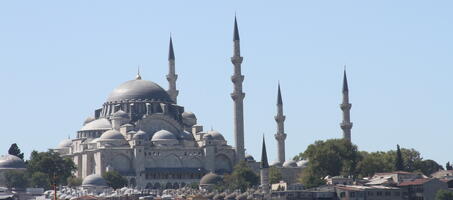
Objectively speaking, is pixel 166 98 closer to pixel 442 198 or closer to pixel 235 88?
pixel 235 88

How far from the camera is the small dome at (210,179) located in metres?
116

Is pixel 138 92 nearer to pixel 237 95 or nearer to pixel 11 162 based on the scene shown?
pixel 237 95

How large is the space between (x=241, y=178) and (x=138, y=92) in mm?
20375

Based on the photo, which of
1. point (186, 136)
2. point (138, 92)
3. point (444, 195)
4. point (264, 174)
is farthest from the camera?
point (138, 92)

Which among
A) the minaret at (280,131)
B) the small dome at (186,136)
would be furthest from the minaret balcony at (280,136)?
the small dome at (186,136)

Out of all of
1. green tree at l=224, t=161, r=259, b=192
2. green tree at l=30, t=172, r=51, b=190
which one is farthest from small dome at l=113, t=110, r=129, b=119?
green tree at l=224, t=161, r=259, b=192

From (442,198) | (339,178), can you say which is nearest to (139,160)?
(339,178)

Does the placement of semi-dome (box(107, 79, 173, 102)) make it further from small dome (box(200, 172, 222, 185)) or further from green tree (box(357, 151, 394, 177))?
green tree (box(357, 151, 394, 177))

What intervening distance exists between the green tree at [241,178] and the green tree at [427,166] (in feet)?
53.4

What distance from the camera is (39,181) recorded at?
11462cm

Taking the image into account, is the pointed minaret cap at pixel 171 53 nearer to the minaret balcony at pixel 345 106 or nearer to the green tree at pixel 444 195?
the minaret balcony at pixel 345 106

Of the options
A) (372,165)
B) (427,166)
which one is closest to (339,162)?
(372,165)

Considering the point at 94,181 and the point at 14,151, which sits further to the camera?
the point at 14,151

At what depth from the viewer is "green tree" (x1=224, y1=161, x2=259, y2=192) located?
364 ft
